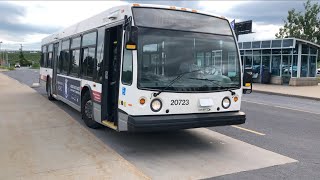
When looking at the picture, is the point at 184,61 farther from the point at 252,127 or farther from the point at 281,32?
the point at 281,32

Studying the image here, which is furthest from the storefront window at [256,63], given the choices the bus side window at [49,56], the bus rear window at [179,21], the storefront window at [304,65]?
the bus rear window at [179,21]

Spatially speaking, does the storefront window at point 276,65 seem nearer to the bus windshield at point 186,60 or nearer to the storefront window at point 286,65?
the storefront window at point 286,65

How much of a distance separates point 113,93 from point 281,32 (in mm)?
34328

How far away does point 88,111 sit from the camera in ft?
28.7

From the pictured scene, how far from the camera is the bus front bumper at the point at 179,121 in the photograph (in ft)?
20.0

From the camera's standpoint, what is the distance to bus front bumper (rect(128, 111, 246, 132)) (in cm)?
609

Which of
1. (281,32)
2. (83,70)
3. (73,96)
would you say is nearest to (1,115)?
(73,96)

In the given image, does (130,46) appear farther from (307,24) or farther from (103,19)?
(307,24)

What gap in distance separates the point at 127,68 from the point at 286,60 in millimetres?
24249

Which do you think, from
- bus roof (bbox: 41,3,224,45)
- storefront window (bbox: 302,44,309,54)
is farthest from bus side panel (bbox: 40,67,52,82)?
storefront window (bbox: 302,44,309,54)

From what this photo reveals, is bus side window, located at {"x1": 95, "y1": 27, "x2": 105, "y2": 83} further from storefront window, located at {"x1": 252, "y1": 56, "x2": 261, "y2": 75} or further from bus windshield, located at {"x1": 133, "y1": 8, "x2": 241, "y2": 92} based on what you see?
storefront window, located at {"x1": 252, "y1": 56, "x2": 261, "y2": 75}

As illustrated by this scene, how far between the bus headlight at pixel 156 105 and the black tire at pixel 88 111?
102 inches

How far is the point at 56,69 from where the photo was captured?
1263 cm

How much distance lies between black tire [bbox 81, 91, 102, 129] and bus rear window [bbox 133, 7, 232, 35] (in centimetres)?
285
